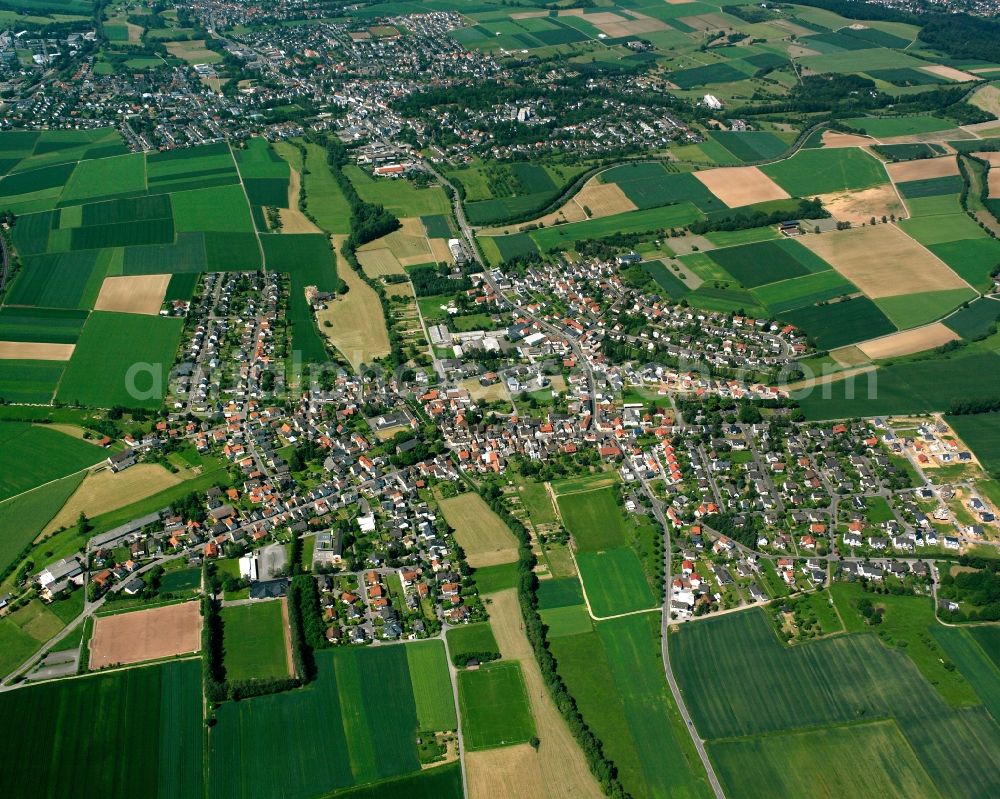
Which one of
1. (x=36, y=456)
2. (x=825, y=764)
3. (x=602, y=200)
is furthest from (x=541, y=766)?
(x=602, y=200)

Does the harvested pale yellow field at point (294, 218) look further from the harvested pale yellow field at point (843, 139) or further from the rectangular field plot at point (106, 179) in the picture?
the harvested pale yellow field at point (843, 139)

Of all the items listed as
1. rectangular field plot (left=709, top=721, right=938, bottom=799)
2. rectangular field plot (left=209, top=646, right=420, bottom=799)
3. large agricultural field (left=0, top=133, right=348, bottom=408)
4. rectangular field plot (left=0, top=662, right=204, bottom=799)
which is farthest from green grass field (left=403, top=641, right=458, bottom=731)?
large agricultural field (left=0, top=133, right=348, bottom=408)

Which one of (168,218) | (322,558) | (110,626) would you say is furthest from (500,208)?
(110,626)

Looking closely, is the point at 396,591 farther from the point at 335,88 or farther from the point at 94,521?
the point at 335,88

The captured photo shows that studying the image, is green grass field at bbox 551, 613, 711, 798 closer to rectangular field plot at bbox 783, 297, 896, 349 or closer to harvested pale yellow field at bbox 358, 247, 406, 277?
rectangular field plot at bbox 783, 297, 896, 349

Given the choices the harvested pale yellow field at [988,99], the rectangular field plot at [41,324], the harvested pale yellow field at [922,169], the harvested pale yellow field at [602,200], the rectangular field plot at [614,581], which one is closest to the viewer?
the rectangular field plot at [614,581]

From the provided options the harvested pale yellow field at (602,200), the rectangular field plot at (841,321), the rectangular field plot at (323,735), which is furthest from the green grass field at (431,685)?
the harvested pale yellow field at (602,200)
